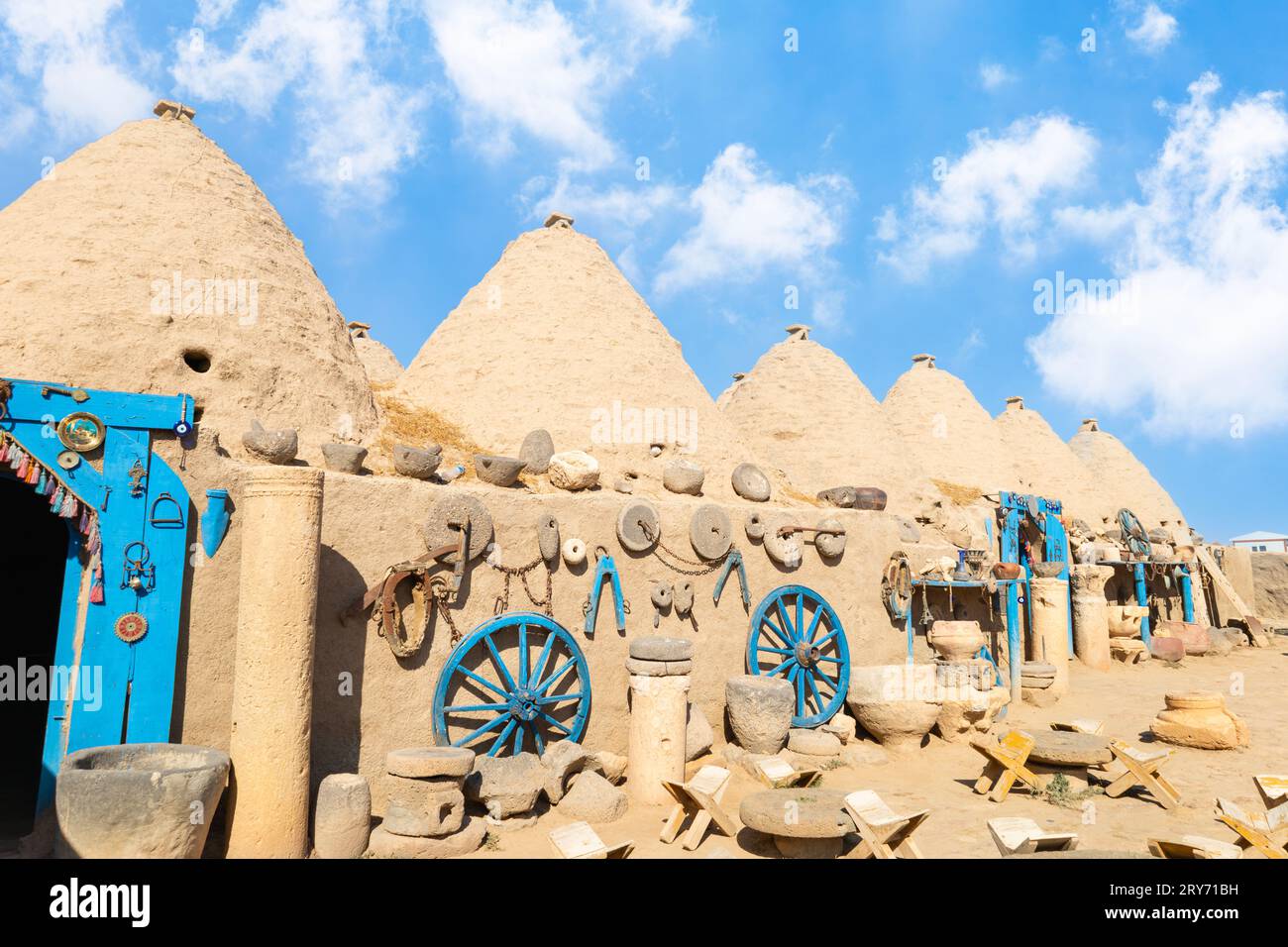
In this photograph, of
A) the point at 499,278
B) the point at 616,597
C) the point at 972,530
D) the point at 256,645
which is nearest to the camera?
the point at 256,645

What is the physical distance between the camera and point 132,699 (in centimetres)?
538

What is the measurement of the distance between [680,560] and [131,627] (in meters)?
4.96

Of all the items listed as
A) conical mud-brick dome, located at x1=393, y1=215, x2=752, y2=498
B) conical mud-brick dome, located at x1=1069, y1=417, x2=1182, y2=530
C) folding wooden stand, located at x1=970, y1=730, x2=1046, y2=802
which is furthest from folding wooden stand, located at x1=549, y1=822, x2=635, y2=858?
conical mud-brick dome, located at x1=1069, y1=417, x2=1182, y2=530

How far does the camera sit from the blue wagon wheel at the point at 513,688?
22.5 feet

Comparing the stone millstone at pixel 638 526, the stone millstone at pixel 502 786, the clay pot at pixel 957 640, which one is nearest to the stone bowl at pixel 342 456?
the stone millstone at pixel 638 526

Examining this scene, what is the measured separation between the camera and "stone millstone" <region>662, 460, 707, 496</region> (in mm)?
9578

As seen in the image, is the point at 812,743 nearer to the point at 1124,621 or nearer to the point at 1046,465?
the point at 1124,621

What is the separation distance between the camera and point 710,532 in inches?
344

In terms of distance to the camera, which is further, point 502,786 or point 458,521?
point 458,521

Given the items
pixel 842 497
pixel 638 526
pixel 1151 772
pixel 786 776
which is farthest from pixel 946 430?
pixel 786 776

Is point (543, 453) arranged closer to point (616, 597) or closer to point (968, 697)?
point (616, 597)

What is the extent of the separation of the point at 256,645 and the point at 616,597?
3.45 metres
